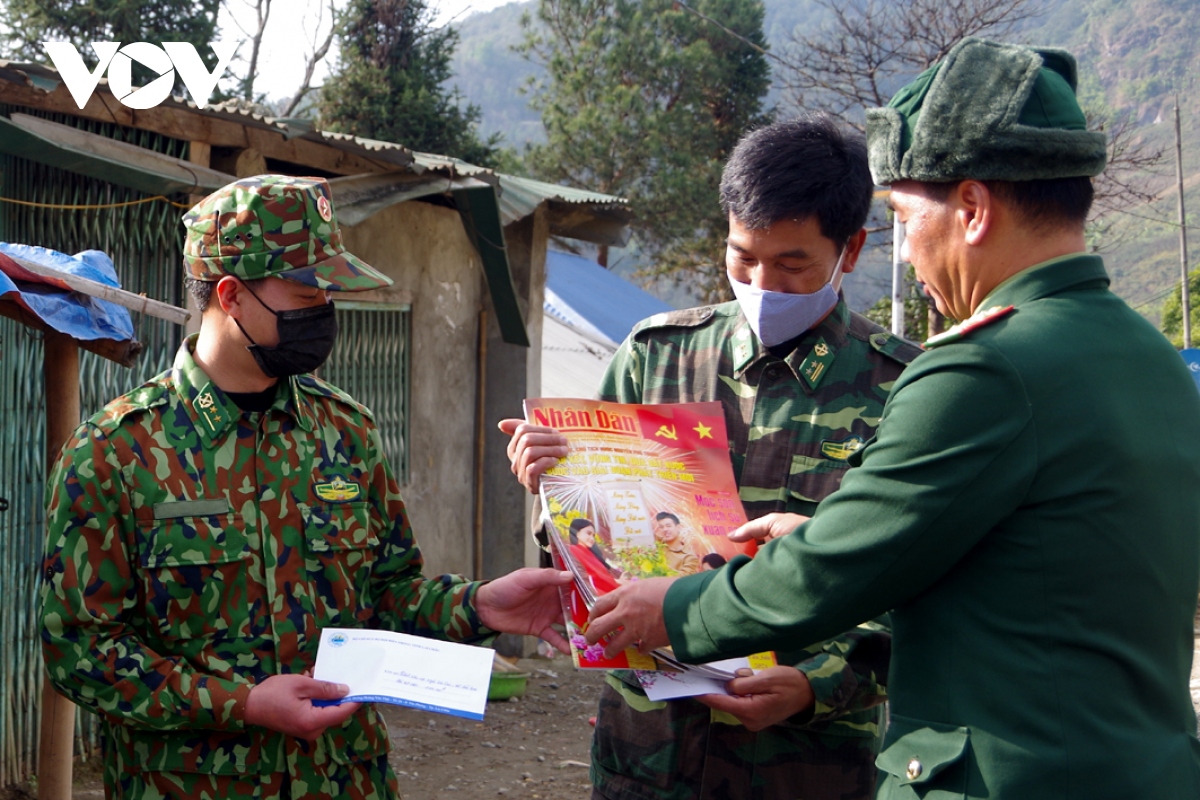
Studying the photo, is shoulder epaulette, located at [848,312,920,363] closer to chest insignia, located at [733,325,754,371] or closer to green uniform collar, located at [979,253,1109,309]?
chest insignia, located at [733,325,754,371]

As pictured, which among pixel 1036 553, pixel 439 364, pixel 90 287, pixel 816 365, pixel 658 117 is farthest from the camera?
pixel 658 117

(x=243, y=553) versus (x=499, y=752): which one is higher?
(x=243, y=553)

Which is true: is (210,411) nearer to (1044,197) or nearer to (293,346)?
(293,346)

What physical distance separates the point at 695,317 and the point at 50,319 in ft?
6.40

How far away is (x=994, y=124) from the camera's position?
5.48ft

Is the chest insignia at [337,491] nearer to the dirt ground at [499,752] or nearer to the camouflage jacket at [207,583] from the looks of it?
the camouflage jacket at [207,583]

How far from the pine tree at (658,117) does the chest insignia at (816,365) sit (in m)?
22.2

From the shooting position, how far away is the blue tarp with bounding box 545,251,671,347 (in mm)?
15336

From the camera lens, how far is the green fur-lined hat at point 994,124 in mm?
1677

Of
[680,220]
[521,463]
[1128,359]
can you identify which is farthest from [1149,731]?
[680,220]

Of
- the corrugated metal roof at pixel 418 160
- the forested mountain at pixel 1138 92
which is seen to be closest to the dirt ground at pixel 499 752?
the corrugated metal roof at pixel 418 160

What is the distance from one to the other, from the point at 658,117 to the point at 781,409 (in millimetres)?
24501

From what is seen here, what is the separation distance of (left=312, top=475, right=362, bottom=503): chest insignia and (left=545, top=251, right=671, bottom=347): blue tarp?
11.3m

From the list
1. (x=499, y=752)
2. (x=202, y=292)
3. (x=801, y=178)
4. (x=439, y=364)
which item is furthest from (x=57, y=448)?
(x=439, y=364)
